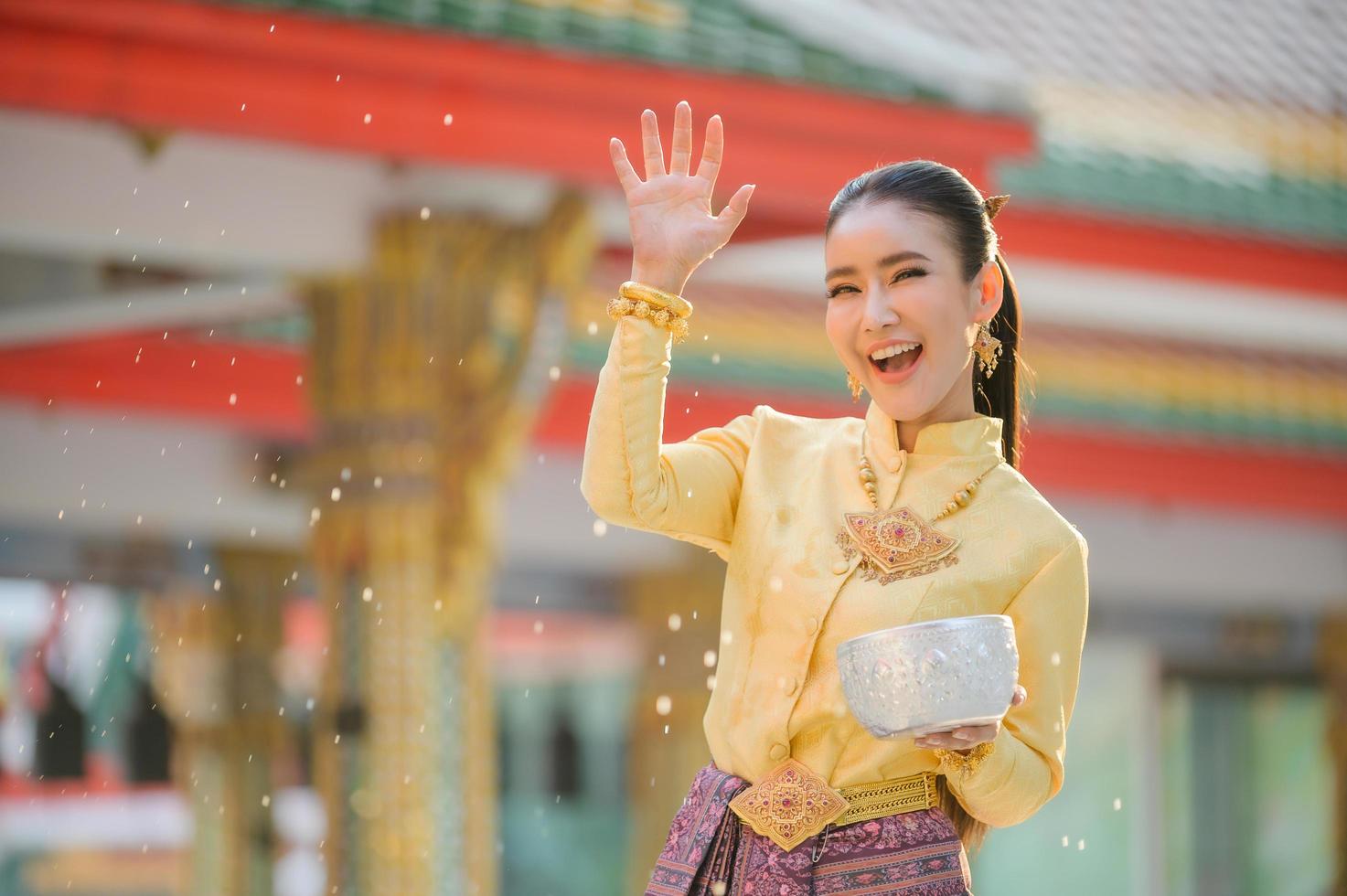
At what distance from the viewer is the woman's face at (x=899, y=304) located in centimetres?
146

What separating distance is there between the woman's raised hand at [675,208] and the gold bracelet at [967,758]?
0.41 meters

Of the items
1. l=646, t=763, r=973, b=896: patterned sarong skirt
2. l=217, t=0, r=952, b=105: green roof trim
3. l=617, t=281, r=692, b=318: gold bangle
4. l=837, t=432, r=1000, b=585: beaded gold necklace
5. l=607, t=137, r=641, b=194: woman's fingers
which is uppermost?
l=217, t=0, r=952, b=105: green roof trim

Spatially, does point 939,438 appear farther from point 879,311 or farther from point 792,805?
point 792,805

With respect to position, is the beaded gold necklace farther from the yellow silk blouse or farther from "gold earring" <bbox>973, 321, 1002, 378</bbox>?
"gold earring" <bbox>973, 321, 1002, 378</bbox>

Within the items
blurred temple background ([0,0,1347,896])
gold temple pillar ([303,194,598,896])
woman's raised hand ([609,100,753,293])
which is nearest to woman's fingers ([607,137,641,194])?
woman's raised hand ([609,100,753,293])

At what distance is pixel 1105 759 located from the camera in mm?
8078

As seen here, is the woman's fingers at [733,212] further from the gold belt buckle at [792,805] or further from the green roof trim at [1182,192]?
the green roof trim at [1182,192]

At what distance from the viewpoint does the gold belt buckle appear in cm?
142

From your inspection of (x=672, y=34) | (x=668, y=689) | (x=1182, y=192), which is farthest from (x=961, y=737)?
(x=668, y=689)

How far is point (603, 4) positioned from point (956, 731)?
2.57 meters

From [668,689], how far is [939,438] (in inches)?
243

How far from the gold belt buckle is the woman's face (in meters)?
0.30

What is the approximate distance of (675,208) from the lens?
1.45 meters

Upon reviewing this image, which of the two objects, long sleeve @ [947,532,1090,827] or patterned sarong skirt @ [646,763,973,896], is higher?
long sleeve @ [947,532,1090,827]
